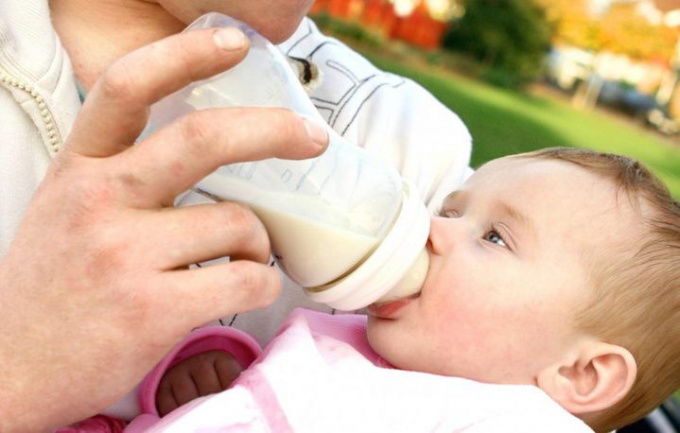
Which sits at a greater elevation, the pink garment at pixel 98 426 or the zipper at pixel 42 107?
the zipper at pixel 42 107

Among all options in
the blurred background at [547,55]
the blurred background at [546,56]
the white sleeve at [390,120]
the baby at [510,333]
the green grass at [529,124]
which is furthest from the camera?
the blurred background at [547,55]

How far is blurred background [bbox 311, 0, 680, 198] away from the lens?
42.3 ft

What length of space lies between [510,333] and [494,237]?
0.53 ft

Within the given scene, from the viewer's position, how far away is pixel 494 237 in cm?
128

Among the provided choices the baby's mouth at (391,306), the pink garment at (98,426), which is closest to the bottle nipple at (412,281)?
the baby's mouth at (391,306)

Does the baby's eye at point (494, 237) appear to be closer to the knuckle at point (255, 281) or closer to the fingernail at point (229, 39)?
the knuckle at point (255, 281)

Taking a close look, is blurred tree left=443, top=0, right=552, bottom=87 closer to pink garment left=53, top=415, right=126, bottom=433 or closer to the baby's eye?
the baby's eye

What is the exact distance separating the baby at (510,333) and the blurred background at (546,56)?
9.45 metres

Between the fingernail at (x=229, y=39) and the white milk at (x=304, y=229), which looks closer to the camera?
the fingernail at (x=229, y=39)

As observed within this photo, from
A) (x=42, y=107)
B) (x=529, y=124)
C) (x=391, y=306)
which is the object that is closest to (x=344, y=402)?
(x=391, y=306)

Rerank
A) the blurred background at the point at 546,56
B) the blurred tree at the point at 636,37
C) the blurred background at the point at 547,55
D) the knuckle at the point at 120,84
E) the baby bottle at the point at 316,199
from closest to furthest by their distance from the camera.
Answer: the knuckle at the point at 120,84 < the baby bottle at the point at 316,199 < the blurred background at the point at 546,56 < the blurred background at the point at 547,55 < the blurred tree at the point at 636,37

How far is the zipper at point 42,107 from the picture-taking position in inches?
46.4

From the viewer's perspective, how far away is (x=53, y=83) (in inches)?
47.3

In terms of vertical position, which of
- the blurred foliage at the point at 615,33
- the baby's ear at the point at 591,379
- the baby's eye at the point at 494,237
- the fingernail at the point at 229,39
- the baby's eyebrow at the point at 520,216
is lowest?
the blurred foliage at the point at 615,33
